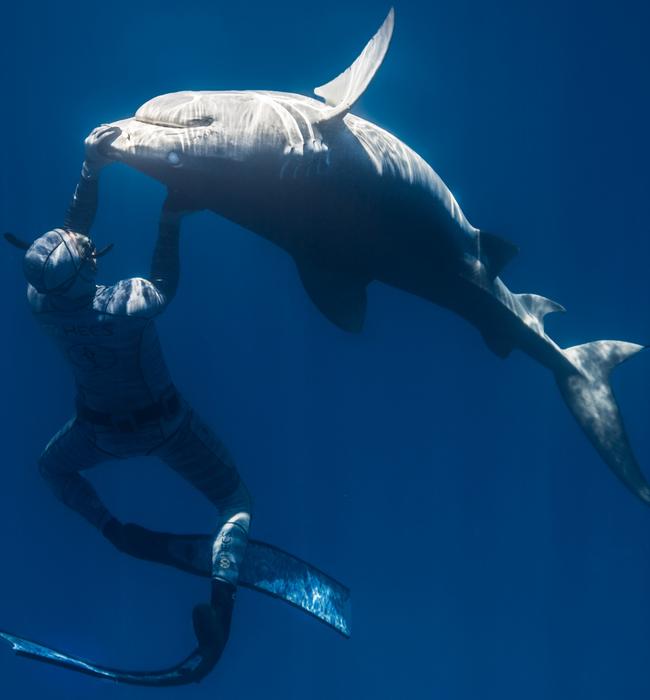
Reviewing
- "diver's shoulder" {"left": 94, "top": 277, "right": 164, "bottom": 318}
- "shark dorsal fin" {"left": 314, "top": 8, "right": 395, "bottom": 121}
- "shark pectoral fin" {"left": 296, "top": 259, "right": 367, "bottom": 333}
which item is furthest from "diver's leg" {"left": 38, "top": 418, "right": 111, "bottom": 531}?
"shark dorsal fin" {"left": 314, "top": 8, "right": 395, "bottom": 121}

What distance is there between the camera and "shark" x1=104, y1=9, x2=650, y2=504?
5.13 metres

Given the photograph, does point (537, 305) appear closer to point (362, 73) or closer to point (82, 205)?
point (362, 73)

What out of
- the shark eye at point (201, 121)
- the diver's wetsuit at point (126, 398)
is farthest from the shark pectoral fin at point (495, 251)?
the diver's wetsuit at point (126, 398)

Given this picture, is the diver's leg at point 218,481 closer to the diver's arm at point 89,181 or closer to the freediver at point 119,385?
the freediver at point 119,385

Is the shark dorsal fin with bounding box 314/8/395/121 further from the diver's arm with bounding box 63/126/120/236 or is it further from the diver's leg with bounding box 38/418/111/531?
the diver's leg with bounding box 38/418/111/531

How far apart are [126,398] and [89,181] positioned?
65.0 inches

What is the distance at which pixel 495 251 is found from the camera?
7.04 metres

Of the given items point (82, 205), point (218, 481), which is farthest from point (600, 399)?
Result: point (82, 205)

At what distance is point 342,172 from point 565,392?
452 centimetres

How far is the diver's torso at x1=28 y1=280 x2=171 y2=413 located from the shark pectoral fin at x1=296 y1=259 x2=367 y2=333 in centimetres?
181

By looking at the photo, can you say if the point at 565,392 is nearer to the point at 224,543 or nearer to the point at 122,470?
the point at 224,543

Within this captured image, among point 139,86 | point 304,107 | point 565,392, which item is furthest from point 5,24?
point 565,392

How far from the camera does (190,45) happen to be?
34.5 feet

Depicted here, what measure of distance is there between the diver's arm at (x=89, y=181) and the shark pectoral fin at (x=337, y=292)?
2.05 m
